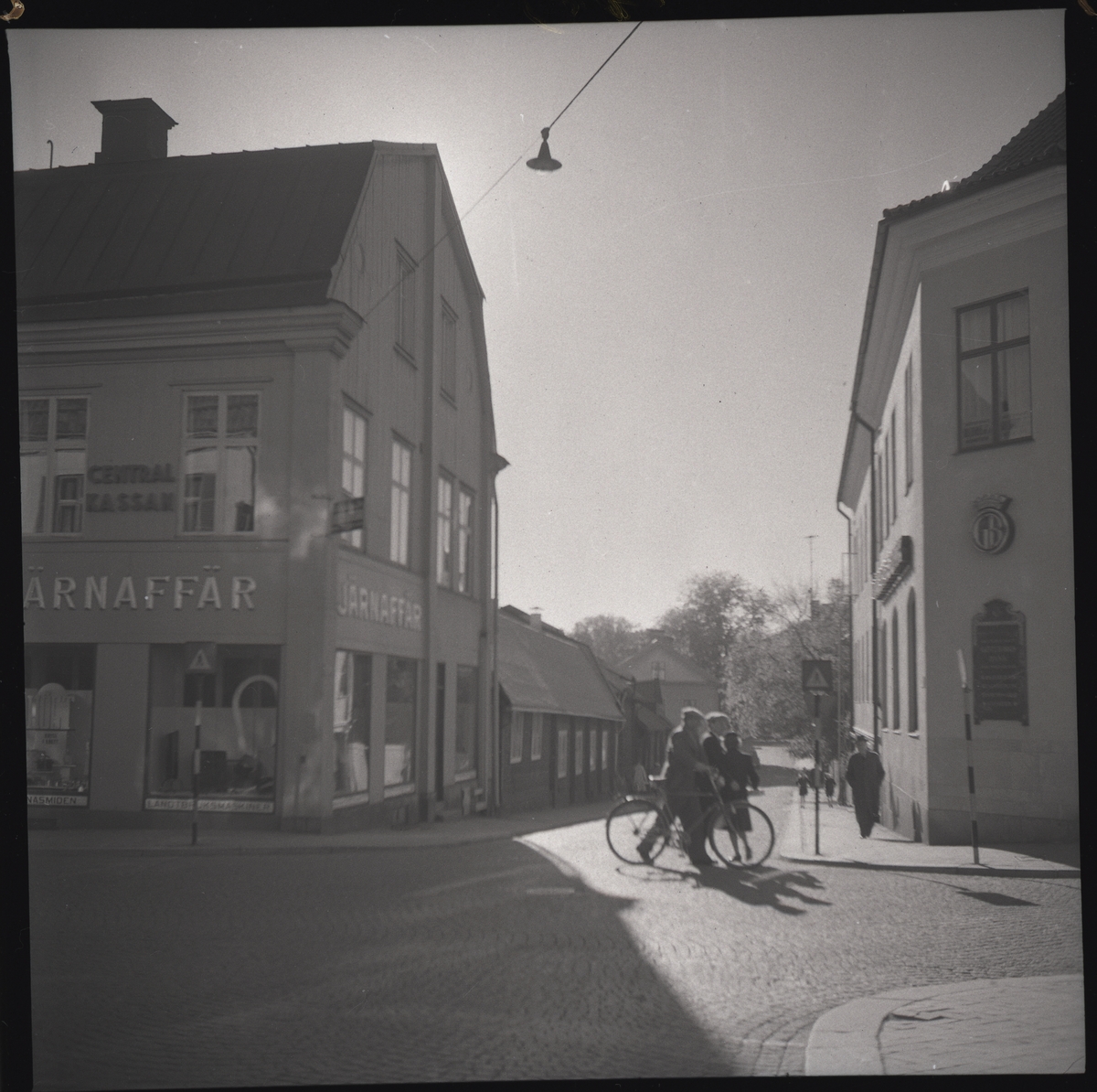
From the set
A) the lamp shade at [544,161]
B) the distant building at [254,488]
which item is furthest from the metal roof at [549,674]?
the lamp shade at [544,161]

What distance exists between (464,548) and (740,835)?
1.48m

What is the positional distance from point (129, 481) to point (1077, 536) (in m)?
3.73

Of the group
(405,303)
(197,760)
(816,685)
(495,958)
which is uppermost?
(405,303)

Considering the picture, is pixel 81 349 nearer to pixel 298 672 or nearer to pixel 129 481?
pixel 129 481

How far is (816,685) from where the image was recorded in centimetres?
395

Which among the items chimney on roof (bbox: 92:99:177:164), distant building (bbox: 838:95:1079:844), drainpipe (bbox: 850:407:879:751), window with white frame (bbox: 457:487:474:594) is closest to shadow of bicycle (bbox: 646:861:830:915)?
distant building (bbox: 838:95:1079:844)

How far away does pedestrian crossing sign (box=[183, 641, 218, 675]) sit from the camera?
398cm

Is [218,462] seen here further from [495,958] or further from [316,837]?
[495,958]

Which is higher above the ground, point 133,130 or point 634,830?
point 133,130

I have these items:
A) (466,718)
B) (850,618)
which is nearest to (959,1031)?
(850,618)

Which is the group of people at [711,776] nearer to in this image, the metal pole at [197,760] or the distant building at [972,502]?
the distant building at [972,502]

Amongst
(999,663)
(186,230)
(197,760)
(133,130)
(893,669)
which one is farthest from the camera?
(133,130)

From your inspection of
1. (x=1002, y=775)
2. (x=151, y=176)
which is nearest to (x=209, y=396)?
(x=151, y=176)

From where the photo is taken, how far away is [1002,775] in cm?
423
